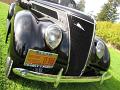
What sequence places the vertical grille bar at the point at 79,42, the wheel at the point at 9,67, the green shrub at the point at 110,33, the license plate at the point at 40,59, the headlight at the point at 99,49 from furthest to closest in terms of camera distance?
1. the green shrub at the point at 110,33
2. the headlight at the point at 99,49
3. the vertical grille bar at the point at 79,42
4. the wheel at the point at 9,67
5. the license plate at the point at 40,59

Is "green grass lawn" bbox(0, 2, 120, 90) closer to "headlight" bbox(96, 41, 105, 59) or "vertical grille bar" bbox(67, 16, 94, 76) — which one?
"vertical grille bar" bbox(67, 16, 94, 76)

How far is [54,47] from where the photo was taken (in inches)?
180

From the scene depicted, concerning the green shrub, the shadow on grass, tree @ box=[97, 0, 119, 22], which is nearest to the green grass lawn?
the shadow on grass

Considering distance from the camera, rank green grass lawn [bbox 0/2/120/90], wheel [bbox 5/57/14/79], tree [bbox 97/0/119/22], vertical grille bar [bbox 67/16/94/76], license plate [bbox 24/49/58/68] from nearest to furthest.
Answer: license plate [bbox 24/49/58/68] < wheel [bbox 5/57/14/79] < green grass lawn [bbox 0/2/120/90] < vertical grille bar [bbox 67/16/94/76] < tree [bbox 97/0/119/22]

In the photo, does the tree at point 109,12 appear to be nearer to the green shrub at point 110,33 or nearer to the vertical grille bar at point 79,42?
the green shrub at point 110,33

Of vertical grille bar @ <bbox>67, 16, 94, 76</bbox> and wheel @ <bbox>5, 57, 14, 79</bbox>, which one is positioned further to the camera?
vertical grille bar @ <bbox>67, 16, 94, 76</bbox>

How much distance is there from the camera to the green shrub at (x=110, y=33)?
55.8 ft

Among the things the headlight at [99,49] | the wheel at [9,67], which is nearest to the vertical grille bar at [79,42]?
the headlight at [99,49]

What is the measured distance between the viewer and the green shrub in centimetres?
1701

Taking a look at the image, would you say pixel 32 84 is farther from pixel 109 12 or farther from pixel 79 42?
pixel 109 12

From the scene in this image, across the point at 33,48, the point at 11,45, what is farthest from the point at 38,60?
the point at 11,45

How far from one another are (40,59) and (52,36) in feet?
1.38

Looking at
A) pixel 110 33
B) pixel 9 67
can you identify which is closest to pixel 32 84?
pixel 9 67

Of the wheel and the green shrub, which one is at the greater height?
the wheel
